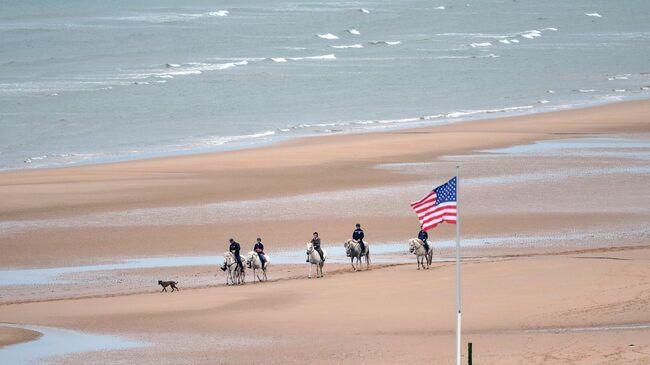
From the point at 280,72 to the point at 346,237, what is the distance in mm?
60377

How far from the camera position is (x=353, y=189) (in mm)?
42781

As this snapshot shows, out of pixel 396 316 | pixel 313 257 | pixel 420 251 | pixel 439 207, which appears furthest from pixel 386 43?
pixel 439 207

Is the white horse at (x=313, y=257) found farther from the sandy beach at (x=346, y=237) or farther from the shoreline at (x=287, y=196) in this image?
the shoreline at (x=287, y=196)

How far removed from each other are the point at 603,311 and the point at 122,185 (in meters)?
22.1

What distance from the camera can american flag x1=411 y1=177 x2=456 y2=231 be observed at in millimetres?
20297

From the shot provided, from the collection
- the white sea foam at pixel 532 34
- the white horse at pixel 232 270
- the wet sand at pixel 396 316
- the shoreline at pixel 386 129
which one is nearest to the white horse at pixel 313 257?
the wet sand at pixel 396 316

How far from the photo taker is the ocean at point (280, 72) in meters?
62.7

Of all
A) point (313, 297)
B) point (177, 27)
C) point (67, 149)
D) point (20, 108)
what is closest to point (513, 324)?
point (313, 297)

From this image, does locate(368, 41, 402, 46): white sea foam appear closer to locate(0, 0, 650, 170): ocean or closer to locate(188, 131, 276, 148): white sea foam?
locate(0, 0, 650, 170): ocean

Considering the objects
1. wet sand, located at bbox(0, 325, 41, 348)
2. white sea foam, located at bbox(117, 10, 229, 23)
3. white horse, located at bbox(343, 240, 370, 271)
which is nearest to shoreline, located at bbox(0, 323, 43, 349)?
wet sand, located at bbox(0, 325, 41, 348)

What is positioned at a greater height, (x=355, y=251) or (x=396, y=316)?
(x=355, y=251)

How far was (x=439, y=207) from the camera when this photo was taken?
20469mm

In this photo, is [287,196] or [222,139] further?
[222,139]

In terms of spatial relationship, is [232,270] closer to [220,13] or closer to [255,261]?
[255,261]
